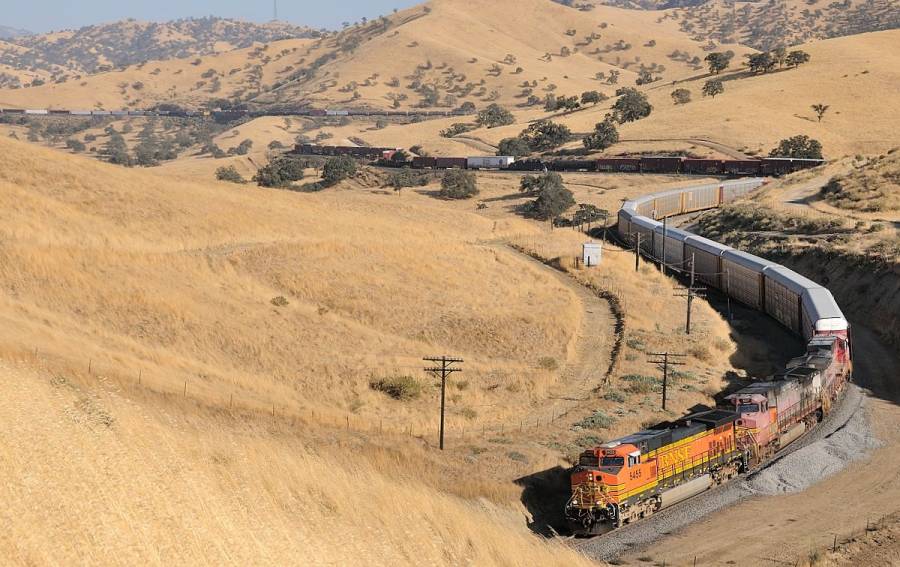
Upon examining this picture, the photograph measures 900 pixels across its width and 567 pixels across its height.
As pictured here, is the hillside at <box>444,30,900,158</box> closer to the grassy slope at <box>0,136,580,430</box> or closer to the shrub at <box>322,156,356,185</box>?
the shrub at <box>322,156,356,185</box>

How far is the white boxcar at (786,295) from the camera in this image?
4719 centimetres

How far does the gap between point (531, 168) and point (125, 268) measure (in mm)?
84731

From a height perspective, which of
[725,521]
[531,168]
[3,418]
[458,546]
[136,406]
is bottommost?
[531,168]

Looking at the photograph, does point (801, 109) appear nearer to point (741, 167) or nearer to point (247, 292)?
point (741, 167)

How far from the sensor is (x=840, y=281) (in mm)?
60469

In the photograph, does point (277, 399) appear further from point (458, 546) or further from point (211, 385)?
point (458, 546)

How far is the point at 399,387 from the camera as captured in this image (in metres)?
38.8

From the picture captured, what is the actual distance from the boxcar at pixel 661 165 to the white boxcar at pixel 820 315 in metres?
71.9

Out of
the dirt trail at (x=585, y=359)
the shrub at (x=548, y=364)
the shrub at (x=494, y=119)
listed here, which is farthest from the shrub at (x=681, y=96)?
the shrub at (x=548, y=364)

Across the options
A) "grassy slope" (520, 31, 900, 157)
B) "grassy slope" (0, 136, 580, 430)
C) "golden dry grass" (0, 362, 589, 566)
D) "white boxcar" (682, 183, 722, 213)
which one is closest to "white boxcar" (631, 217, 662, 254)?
"grassy slope" (0, 136, 580, 430)

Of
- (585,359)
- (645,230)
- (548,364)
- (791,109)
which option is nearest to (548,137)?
(791,109)

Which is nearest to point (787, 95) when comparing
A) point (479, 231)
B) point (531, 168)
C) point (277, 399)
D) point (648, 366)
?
point (531, 168)

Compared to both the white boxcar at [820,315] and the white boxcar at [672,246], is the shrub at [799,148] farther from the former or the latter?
the white boxcar at [820,315]

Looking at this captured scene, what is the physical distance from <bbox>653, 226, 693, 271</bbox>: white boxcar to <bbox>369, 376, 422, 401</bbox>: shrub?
102 feet
